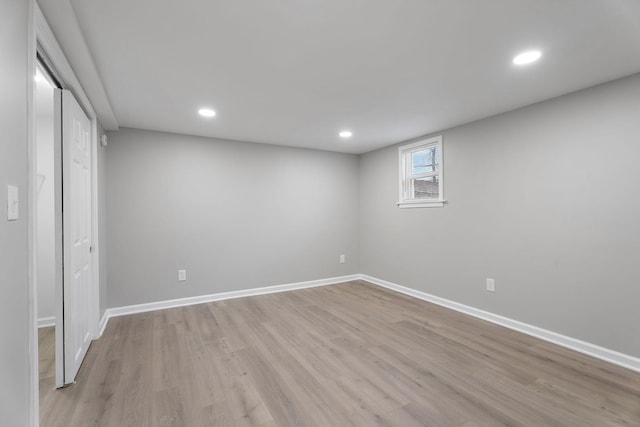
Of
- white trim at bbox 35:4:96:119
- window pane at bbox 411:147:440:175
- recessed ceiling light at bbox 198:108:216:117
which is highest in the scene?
recessed ceiling light at bbox 198:108:216:117

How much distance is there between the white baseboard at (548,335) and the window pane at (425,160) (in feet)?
5.61

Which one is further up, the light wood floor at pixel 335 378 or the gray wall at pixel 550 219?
the gray wall at pixel 550 219

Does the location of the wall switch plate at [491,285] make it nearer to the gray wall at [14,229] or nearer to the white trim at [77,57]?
the gray wall at [14,229]

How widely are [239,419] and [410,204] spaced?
129 inches

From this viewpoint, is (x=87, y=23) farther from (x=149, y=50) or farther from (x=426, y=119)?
(x=426, y=119)

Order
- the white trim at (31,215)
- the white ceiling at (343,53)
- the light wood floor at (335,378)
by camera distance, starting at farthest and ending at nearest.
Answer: the light wood floor at (335,378) < the white ceiling at (343,53) < the white trim at (31,215)

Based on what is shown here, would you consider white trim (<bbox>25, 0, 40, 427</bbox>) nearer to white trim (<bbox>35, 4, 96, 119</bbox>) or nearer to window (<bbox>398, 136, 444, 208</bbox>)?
white trim (<bbox>35, 4, 96, 119</bbox>)

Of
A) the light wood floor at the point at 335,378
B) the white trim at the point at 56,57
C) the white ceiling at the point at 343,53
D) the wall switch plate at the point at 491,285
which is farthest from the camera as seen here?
the wall switch plate at the point at 491,285

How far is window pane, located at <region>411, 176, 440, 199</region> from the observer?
380 cm

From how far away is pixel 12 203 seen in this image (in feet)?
3.48

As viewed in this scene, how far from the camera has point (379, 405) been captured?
1762 millimetres

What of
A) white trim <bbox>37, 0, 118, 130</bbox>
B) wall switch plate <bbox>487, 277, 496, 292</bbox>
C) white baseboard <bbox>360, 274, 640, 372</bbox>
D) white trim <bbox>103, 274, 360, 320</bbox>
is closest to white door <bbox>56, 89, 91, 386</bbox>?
white trim <bbox>37, 0, 118, 130</bbox>

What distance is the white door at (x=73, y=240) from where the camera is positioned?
1917 millimetres

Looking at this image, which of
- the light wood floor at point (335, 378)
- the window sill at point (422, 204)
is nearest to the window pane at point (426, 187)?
the window sill at point (422, 204)
